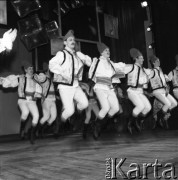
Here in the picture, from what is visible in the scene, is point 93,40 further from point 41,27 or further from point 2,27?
point 2,27

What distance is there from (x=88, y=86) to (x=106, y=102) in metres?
1.18

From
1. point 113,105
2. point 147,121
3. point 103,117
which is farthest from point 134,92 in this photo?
point 147,121

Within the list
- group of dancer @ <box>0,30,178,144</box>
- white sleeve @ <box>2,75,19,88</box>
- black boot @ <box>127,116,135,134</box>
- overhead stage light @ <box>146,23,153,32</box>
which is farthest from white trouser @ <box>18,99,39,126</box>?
overhead stage light @ <box>146,23,153,32</box>

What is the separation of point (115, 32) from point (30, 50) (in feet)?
8.38

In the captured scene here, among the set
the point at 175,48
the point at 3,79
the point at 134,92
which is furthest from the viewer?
the point at 175,48

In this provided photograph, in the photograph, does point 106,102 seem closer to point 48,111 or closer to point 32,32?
point 48,111

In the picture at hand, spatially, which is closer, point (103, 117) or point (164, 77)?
point (103, 117)

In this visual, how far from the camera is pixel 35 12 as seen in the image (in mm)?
6988

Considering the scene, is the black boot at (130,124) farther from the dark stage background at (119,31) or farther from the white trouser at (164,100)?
the dark stage background at (119,31)

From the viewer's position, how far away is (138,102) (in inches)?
194

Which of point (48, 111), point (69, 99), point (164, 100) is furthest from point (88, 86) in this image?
point (69, 99)

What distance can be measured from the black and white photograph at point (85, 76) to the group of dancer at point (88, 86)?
0.02 metres

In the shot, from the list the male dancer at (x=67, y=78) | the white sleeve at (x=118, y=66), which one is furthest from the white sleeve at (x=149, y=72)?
the male dancer at (x=67, y=78)

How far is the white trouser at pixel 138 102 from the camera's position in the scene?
4.90 m
